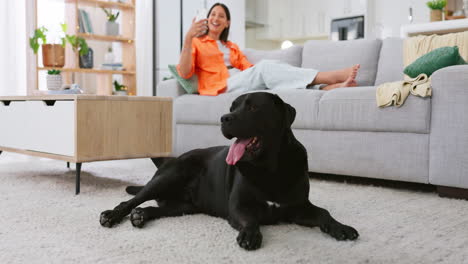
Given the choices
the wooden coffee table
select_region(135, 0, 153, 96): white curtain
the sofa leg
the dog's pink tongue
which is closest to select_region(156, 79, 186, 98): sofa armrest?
the wooden coffee table

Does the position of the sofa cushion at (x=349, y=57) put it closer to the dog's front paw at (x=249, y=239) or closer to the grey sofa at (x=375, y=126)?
the grey sofa at (x=375, y=126)

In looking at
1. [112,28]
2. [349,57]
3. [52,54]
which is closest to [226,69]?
[349,57]

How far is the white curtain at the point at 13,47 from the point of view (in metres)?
4.48

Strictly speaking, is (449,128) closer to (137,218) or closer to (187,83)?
(137,218)

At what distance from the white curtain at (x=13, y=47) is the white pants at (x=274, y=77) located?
2.57 meters

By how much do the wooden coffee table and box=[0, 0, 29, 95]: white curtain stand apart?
2121 mm

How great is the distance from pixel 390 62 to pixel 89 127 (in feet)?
6.40

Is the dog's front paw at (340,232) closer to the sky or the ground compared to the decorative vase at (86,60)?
closer to the ground

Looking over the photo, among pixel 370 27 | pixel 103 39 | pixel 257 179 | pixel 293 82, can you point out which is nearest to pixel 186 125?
pixel 293 82

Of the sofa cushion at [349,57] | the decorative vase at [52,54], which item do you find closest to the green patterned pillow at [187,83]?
the sofa cushion at [349,57]

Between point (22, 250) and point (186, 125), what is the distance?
1.99 metres

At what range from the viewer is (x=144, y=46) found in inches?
224

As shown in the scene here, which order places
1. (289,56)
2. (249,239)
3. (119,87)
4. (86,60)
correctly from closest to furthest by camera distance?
(249,239) → (289,56) → (86,60) → (119,87)

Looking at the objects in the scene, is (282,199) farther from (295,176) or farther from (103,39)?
(103,39)
